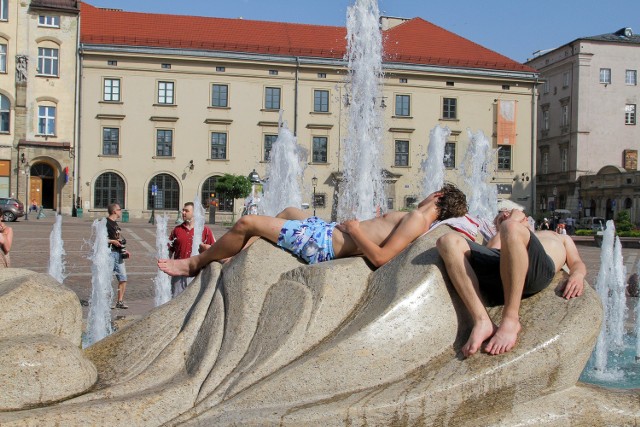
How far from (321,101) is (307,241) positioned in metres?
41.9

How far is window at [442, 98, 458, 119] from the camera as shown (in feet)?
155

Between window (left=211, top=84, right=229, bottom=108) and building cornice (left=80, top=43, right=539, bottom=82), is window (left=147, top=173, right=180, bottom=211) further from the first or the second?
building cornice (left=80, top=43, right=539, bottom=82)

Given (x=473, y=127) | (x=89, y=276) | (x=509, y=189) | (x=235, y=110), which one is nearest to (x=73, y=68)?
(x=235, y=110)

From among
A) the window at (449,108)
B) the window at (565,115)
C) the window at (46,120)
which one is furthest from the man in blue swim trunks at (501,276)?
the window at (565,115)

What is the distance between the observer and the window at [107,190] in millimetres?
42656

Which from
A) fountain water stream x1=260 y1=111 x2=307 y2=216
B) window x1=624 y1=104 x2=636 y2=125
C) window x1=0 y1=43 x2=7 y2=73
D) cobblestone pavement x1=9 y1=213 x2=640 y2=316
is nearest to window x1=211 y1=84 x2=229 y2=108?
window x1=0 y1=43 x2=7 y2=73

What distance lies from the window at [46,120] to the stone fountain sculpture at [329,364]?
40.6 metres

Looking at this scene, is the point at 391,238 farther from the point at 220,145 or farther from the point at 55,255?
the point at 220,145

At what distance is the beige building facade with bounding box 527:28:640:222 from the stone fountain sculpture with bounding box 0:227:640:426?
5086 cm

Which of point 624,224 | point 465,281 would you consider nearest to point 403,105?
point 624,224

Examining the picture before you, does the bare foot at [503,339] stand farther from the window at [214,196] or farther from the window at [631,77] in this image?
the window at [631,77]

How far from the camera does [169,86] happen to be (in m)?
44.0

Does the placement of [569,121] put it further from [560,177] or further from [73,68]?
[73,68]

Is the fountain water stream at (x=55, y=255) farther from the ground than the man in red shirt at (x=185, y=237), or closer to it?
closer to it
